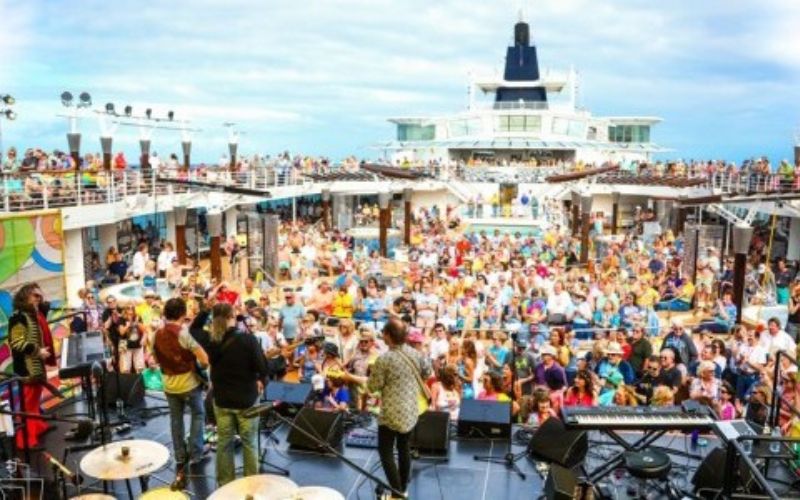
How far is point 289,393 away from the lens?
7844 mm

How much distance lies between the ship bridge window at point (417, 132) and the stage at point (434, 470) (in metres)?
38.6

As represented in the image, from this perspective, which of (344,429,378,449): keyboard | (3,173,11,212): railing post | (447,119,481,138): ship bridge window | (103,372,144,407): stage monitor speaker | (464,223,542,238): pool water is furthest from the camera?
(447,119,481,138): ship bridge window

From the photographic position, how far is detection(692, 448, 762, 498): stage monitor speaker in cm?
589

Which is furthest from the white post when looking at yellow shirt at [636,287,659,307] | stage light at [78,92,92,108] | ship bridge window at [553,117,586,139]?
ship bridge window at [553,117,586,139]

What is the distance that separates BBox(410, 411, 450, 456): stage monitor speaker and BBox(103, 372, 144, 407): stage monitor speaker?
3.59m

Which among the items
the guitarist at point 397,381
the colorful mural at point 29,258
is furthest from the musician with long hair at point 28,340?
the guitarist at point 397,381

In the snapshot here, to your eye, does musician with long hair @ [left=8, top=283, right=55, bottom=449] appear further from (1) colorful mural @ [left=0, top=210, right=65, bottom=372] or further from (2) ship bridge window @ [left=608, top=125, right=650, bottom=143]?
(2) ship bridge window @ [left=608, top=125, right=650, bottom=143]

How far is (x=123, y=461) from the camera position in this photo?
5.24m

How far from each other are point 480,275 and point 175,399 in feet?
32.3

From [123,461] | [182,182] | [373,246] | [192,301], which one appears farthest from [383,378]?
[373,246]

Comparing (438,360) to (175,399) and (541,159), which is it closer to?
(175,399)

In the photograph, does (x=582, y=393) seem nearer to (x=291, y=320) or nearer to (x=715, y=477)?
(x=715, y=477)

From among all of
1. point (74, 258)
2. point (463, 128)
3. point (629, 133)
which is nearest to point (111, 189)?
point (74, 258)

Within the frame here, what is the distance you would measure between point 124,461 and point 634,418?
4144mm
